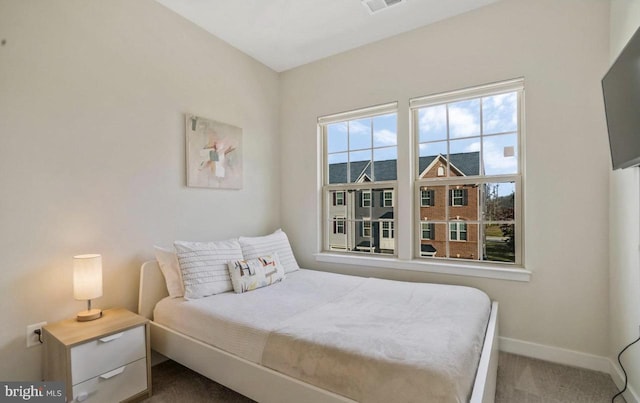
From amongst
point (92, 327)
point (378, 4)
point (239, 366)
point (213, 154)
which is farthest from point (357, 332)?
point (378, 4)

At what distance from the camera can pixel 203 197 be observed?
9.02 feet

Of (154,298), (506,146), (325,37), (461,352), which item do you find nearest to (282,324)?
(461,352)

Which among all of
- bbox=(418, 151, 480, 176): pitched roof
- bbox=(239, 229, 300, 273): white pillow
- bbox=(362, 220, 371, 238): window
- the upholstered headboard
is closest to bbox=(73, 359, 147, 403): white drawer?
the upholstered headboard

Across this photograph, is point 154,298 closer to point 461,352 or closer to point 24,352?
point 24,352

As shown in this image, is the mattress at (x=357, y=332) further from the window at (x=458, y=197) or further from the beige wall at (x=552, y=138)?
the window at (x=458, y=197)

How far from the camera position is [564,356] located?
221 centimetres

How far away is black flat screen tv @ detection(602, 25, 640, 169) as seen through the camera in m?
1.38

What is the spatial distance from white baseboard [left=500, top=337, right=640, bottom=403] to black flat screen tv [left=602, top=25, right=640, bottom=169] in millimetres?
1371

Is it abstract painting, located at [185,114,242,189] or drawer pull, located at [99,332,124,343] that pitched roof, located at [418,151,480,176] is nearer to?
abstract painting, located at [185,114,242,189]

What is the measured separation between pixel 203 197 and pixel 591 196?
3050 mm

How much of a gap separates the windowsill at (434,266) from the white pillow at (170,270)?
1503 millimetres

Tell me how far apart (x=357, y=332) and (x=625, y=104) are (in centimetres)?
175

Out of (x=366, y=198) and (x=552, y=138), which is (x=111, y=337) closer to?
(x=366, y=198)

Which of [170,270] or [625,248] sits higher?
[625,248]
